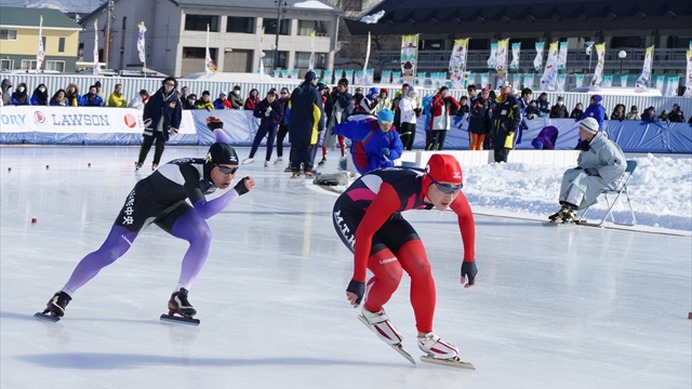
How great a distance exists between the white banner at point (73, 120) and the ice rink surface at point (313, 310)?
8.07 metres

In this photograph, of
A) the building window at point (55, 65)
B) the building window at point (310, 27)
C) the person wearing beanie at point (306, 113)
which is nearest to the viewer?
the person wearing beanie at point (306, 113)

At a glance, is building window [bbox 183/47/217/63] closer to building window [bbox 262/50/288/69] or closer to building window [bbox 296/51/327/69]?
building window [bbox 262/50/288/69]

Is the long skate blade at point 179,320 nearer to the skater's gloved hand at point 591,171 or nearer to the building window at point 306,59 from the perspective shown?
the skater's gloved hand at point 591,171

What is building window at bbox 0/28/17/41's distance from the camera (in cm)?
6457

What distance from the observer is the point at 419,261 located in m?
5.58

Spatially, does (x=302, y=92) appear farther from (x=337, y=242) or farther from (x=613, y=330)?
(x=613, y=330)

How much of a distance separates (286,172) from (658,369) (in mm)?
11917

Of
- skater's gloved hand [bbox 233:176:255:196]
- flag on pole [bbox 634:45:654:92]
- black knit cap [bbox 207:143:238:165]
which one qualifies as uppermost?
flag on pole [bbox 634:45:654:92]

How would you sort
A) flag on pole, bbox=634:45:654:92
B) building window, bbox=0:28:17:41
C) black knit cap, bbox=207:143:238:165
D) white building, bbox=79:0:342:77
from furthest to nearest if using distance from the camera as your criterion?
1. building window, bbox=0:28:17:41
2. white building, bbox=79:0:342:77
3. flag on pole, bbox=634:45:654:92
4. black knit cap, bbox=207:143:238:165

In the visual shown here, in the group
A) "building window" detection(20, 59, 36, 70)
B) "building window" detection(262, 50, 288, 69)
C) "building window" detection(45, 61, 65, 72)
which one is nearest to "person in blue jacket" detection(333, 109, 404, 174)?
"building window" detection(262, 50, 288, 69)

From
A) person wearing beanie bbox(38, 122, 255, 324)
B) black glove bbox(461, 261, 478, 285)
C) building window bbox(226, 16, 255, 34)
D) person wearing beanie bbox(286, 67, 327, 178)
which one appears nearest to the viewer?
black glove bbox(461, 261, 478, 285)

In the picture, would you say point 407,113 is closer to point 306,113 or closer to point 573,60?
point 306,113

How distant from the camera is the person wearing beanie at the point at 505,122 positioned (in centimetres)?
1711

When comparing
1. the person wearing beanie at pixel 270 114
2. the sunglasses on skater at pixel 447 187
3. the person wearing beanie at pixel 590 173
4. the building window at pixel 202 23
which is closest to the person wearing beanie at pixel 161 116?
the person wearing beanie at pixel 270 114
